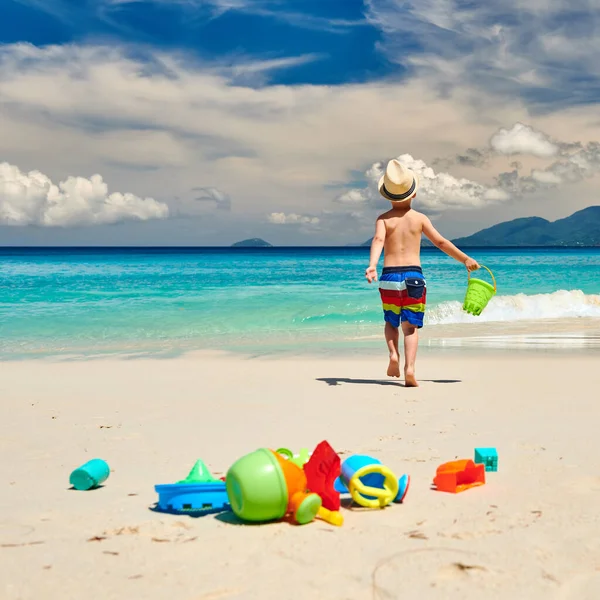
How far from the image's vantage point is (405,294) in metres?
6.64

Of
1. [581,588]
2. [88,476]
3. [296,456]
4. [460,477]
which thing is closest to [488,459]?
[460,477]

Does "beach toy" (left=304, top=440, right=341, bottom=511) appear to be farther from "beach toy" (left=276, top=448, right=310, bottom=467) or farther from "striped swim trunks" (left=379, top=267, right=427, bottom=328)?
"striped swim trunks" (left=379, top=267, right=427, bottom=328)

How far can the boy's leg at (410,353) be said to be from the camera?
6426 mm

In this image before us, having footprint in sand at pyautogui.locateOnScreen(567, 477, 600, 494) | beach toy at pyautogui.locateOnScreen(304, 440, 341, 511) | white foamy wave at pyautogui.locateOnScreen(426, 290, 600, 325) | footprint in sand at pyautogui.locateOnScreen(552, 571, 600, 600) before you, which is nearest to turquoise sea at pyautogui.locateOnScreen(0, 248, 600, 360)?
white foamy wave at pyautogui.locateOnScreen(426, 290, 600, 325)

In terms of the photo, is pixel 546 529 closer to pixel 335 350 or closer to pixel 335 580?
pixel 335 580

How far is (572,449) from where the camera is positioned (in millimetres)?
4117

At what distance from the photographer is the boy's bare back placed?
6.73 metres

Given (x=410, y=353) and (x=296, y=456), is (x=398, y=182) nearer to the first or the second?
(x=410, y=353)

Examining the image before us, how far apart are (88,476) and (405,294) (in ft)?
12.7

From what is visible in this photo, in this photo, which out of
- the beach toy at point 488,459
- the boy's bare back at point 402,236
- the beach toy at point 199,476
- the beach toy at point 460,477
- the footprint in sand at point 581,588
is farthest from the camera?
the boy's bare back at point 402,236

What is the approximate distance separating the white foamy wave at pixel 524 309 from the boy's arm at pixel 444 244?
7598mm

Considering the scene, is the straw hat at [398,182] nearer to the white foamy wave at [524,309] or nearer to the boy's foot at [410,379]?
the boy's foot at [410,379]

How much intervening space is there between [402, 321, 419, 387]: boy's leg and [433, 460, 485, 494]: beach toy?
9.52 ft

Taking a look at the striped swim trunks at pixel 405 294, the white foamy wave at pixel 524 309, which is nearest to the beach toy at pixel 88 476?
the striped swim trunks at pixel 405 294
